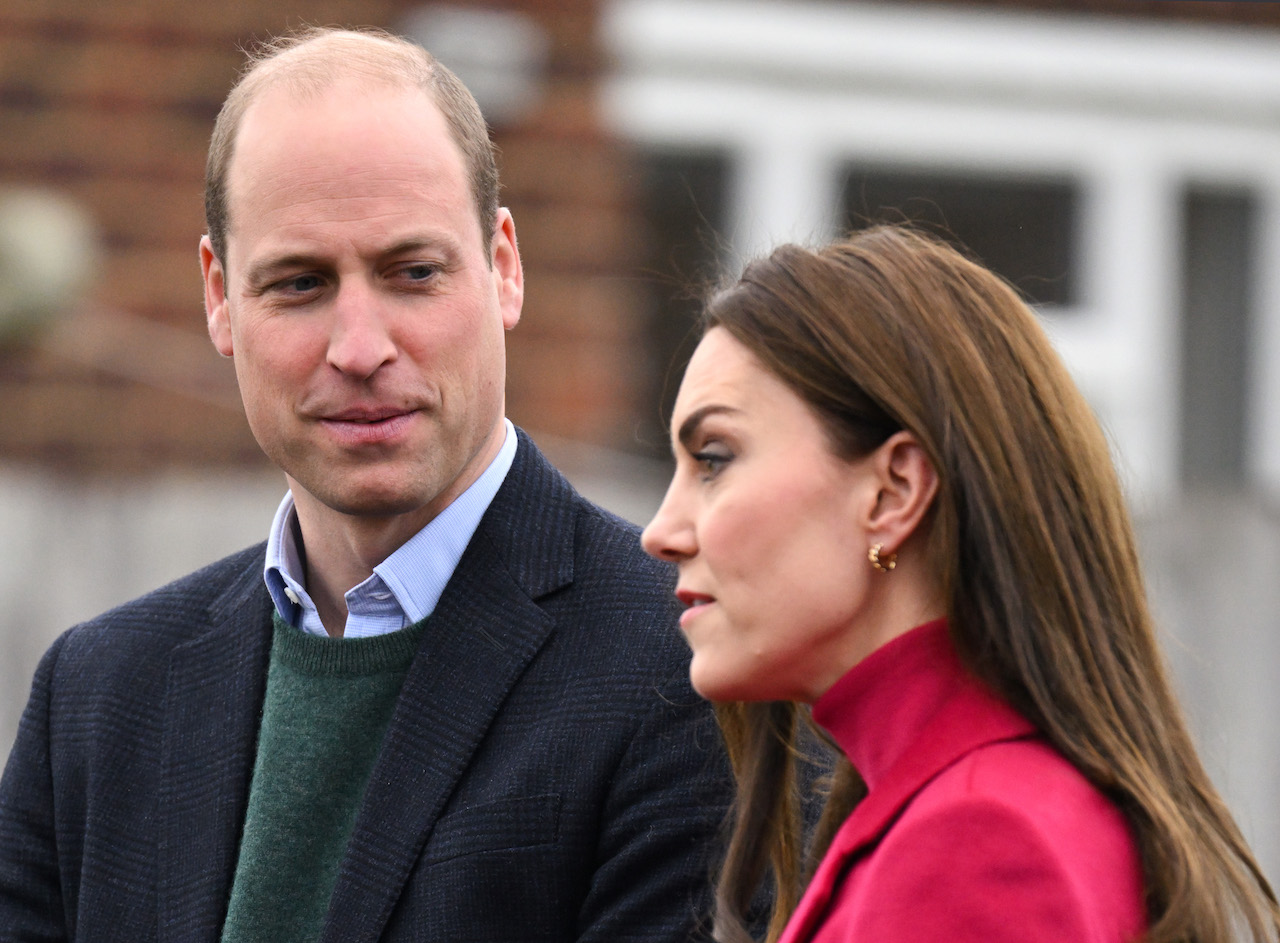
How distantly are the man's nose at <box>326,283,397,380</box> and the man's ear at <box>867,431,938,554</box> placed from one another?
0.90 m

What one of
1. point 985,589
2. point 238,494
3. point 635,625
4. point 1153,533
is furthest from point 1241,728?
point 985,589

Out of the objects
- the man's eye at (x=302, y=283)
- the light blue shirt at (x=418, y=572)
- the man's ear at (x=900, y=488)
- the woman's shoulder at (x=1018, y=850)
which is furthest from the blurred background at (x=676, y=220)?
the woman's shoulder at (x=1018, y=850)

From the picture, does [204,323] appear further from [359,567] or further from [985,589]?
[985,589]

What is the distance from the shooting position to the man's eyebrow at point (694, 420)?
2328 millimetres

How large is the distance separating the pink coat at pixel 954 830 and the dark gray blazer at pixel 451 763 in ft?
1.46

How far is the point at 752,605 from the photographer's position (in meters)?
2.28

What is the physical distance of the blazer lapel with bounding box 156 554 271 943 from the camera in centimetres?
293

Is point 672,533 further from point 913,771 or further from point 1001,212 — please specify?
point 1001,212

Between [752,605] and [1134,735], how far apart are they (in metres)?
0.46

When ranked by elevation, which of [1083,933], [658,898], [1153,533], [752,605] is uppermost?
[752,605]

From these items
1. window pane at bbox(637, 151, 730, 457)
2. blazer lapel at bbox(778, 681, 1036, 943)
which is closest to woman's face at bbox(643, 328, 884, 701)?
blazer lapel at bbox(778, 681, 1036, 943)

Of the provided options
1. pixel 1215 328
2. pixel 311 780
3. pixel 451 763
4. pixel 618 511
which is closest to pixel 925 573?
pixel 451 763

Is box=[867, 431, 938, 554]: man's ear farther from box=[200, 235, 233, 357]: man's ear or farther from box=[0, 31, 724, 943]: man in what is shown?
box=[200, 235, 233, 357]: man's ear

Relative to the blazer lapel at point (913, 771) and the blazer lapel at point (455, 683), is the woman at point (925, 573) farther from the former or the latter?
the blazer lapel at point (455, 683)
